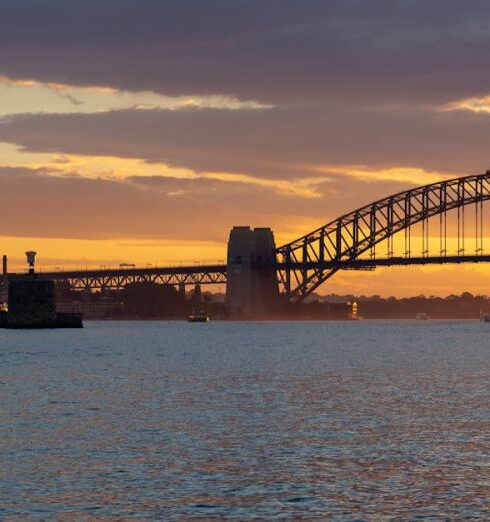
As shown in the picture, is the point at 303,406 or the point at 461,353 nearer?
the point at 303,406

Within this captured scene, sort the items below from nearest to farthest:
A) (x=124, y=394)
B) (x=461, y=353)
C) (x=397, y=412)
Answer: (x=397, y=412) → (x=124, y=394) → (x=461, y=353)

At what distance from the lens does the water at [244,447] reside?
24.8m

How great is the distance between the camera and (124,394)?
170 ft

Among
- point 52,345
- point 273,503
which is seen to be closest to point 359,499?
point 273,503

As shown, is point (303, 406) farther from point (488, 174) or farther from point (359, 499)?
point (488, 174)

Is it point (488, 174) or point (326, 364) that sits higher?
point (488, 174)

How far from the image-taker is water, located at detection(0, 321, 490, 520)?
2481 cm

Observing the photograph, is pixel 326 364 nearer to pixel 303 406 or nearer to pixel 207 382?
pixel 207 382

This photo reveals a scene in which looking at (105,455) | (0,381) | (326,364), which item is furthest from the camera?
(326,364)

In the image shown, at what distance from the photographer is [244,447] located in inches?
1299

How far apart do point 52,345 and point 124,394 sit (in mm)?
62502

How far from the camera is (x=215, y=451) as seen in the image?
105ft

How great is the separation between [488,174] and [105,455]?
163560 millimetres

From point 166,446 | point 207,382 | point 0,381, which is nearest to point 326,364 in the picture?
point 207,382
